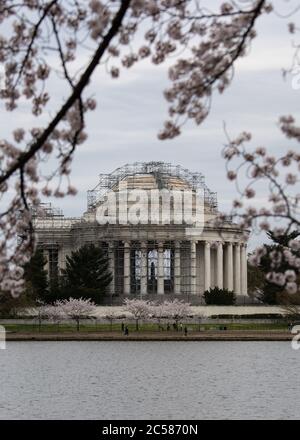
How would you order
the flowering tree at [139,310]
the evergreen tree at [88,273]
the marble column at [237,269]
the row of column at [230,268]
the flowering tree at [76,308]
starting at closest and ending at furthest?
the flowering tree at [76,308] < the flowering tree at [139,310] < the evergreen tree at [88,273] < the row of column at [230,268] < the marble column at [237,269]

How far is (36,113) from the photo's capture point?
11.3 metres

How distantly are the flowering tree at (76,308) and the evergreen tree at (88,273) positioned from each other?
6.07 m

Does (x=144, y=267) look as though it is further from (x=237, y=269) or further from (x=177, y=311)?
(x=177, y=311)

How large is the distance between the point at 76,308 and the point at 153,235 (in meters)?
21.5

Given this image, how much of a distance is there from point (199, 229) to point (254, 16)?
10727 cm

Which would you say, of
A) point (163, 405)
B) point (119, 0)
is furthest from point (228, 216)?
point (163, 405)

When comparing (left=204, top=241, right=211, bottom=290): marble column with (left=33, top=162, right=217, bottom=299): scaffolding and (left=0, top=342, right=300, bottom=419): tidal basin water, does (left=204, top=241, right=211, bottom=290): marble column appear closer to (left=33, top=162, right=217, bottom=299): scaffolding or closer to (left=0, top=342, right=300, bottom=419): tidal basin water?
(left=33, top=162, right=217, bottom=299): scaffolding

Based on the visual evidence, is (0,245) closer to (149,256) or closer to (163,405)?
(163,405)

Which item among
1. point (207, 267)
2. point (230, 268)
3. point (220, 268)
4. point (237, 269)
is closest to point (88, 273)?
point (207, 267)

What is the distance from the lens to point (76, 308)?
99.5 m

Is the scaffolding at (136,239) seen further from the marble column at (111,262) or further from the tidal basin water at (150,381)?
the tidal basin water at (150,381)

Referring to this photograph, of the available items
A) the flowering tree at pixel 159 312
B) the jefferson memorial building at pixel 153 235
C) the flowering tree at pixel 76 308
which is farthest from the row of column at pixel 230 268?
the flowering tree at pixel 76 308

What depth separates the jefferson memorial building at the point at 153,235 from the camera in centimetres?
11862

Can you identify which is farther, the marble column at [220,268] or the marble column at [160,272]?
Result: the marble column at [220,268]
